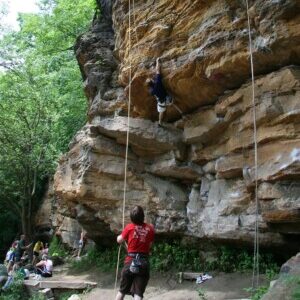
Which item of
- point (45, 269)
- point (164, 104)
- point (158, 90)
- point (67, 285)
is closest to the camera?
point (158, 90)

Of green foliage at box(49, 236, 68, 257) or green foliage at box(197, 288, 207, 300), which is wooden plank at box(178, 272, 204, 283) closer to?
green foliage at box(197, 288, 207, 300)

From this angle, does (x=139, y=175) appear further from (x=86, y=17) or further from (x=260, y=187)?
(x=86, y=17)

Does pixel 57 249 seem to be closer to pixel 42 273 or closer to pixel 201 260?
pixel 42 273

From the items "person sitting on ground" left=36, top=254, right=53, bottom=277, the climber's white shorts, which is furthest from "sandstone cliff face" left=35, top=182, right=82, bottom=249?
the climber's white shorts

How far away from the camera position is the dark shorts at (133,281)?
19.0 feet

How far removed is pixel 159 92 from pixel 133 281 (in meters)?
5.59

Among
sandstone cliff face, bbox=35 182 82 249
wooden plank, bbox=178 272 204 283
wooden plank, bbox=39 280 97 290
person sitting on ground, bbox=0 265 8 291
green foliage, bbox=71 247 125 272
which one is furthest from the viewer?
sandstone cliff face, bbox=35 182 82 249

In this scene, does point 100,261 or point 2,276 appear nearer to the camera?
point 2,276

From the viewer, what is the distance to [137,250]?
18.8ft

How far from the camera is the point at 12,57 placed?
62.4 ft

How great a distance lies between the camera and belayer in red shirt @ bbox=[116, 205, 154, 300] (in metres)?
5.73

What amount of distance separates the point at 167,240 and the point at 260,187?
13.0 feet

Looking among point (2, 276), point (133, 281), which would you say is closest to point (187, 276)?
point (133, 281)

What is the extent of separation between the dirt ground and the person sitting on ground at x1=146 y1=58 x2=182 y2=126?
13.5ft
